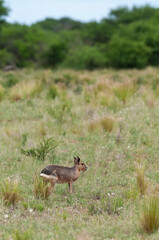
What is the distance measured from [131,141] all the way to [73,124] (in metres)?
1.73

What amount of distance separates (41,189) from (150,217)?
146cm

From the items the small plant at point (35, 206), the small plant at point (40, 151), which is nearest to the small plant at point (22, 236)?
the small plant at point (35, 206)

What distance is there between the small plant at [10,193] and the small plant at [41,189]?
0.79 feet

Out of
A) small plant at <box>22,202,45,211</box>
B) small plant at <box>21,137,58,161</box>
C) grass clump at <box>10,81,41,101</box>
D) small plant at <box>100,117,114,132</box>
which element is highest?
grass clump at <box>10,81,41,101</box>

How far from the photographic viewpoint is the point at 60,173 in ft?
16.6

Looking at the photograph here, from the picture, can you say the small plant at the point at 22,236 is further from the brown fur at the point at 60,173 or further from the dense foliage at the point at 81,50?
the dense foliage at the point at 81,50

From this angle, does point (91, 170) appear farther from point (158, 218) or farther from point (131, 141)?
point (158, 218)

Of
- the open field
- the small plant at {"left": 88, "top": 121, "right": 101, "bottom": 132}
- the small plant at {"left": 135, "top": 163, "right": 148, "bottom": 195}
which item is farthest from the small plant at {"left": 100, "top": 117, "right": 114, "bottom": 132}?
the small plant at {"left": 135, "top": 163, "right": 148, "bottom": 195}

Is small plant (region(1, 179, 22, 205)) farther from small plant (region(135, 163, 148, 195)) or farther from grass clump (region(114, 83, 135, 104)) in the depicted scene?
grass clump (region(114, 83, 135, 104))

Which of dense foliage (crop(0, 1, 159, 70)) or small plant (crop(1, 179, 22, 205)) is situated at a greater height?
dense foliage (crop(0, 1, 159, 70))

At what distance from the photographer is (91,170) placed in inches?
242

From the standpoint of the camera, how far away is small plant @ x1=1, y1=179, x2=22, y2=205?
15.4 feet

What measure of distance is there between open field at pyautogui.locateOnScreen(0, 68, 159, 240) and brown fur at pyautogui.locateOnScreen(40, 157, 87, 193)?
0.21 metres

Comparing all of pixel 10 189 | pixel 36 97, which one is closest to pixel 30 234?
pixel 10 189
